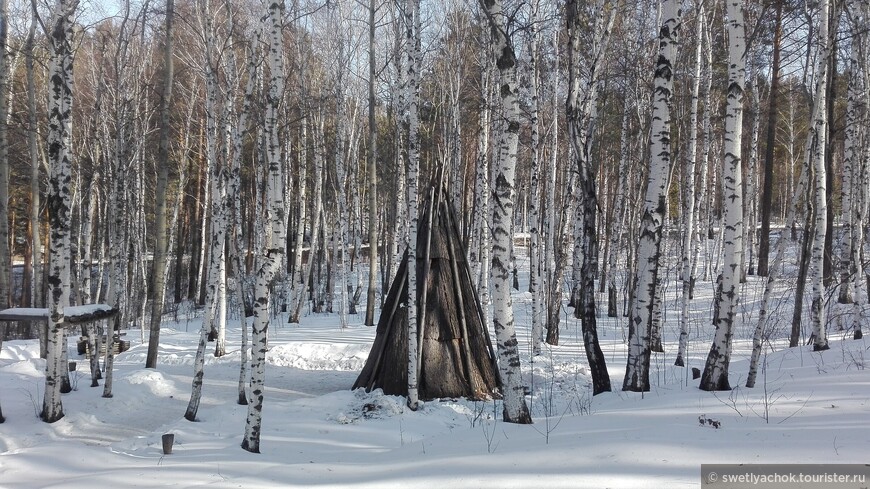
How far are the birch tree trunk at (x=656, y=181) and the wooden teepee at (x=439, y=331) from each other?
2.74 m

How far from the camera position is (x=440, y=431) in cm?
706

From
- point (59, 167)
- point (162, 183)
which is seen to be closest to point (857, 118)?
point (162, 183)

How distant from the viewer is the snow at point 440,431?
4.12 m

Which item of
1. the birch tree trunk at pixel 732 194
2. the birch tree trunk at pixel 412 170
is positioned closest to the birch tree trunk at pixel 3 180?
the birch tree trunk at pixel 412 170

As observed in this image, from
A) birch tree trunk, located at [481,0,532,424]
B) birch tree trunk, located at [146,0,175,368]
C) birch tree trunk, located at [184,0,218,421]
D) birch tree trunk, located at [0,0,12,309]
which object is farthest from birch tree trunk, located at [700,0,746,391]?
birch tree trunk, located at [0,0,12,309]

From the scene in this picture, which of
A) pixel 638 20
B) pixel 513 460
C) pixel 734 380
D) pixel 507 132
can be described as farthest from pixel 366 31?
pixel 513 460

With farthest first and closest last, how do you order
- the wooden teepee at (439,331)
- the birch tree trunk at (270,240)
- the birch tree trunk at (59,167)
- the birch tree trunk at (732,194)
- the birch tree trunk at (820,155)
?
1. the wooden teepee at (439,331)
2. the birch tree trunk at (820,155)
3. the birch tree trunk at (59,167)
4. the birch tree trunk at (732,194)
5. the birch tree trunk at (270,240)

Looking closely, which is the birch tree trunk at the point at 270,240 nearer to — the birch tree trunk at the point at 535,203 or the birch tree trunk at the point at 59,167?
the birch tree trunk at the point at 59,167

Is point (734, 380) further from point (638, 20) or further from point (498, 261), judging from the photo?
point (638, 20)

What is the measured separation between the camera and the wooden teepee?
28.5ft

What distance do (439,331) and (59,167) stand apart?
19.0 feet

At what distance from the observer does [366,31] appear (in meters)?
18.1

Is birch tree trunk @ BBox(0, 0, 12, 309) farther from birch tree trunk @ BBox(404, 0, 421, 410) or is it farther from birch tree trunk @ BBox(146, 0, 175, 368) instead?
birch tree trunk @ BBox(404, 0, 421, 410)

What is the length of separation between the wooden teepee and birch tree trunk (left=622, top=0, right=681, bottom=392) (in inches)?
108
